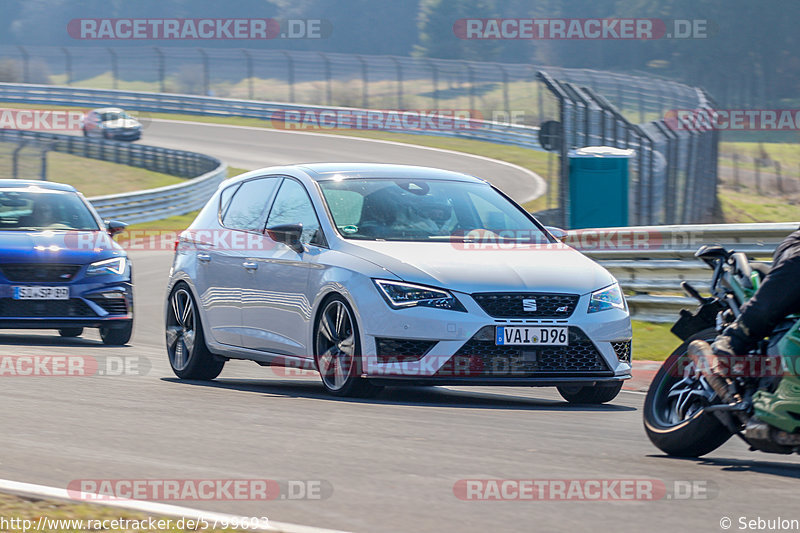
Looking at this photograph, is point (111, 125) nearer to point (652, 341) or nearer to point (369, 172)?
point (652, 341)

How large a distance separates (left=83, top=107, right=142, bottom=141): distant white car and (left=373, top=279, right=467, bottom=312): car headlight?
41820mm

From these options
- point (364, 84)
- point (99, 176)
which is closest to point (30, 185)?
point (99, 176)

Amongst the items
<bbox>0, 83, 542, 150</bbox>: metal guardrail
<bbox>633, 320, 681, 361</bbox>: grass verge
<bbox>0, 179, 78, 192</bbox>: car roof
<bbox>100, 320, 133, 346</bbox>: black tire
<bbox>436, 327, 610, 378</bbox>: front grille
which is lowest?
<bbox>100, 320, 133, 346</bbox>: black tire

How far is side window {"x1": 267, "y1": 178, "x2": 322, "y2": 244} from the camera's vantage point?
347 inches

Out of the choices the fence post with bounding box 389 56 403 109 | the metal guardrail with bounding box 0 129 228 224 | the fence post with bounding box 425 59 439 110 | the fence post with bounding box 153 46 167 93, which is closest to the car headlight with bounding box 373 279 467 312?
the metal guardrail with bounding box 0 129 228 224

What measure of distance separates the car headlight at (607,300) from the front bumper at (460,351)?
0.43 ft

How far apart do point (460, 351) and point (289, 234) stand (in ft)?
5.21

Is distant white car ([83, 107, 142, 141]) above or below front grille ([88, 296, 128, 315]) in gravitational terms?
above

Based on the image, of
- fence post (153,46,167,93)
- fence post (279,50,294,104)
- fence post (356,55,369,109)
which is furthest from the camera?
fence post (153,46,167,93)

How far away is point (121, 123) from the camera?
4953 cm

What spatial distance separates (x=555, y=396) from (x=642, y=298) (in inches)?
156

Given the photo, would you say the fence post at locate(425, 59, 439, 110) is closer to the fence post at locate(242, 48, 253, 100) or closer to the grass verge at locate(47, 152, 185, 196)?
the fence post at locate(242, 48, 253, 100)

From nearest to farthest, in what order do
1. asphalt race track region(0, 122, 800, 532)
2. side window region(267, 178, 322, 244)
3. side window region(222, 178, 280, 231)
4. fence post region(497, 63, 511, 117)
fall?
1. asphalt race track region(0, 122, 800, 532)
2. side window region(267, 178, 322, 244)
3. side window region(222, 178, 280, 231)
4. fence post region(497, 63, 511, 117)

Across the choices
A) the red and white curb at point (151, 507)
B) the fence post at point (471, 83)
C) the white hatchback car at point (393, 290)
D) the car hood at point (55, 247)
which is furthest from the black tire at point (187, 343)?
the fence post at point (471, 83)
